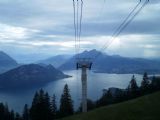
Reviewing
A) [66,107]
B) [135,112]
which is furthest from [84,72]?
[66,107]

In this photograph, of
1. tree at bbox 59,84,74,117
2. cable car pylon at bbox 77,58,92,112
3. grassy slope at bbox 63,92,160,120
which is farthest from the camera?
tree at bbox 59,84,74,117

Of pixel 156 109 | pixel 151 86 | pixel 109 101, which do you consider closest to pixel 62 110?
pixel 109 101

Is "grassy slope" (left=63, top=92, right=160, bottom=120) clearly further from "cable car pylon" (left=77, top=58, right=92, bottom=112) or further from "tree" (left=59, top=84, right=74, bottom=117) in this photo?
"tree" (left=59, top=84, right=74, bottom=117)

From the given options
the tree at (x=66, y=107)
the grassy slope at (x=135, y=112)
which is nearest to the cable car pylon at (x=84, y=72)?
the grassy slope at (x=135, y=112)

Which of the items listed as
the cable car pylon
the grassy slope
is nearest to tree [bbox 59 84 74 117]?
the cable car pylon

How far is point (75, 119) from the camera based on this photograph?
2411 centimetres

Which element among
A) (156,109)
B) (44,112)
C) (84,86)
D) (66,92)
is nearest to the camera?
(156,109)

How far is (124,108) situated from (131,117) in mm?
3282

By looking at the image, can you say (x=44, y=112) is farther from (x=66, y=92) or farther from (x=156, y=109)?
(x=156, y=109)

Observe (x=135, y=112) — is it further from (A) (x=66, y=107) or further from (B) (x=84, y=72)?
(A) (x=66, y=107)

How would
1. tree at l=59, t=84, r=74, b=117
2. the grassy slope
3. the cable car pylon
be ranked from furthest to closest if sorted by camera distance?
tree at l=59, t=84, r=74, b=117, the cable car pylon, the grassy slope

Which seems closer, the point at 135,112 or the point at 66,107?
the point at 135,112

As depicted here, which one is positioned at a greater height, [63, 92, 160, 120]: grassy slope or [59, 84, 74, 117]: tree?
[63, 92, 160, 120]: grassy slope

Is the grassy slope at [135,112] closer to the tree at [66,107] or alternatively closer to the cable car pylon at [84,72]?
the cable car pylon at [84,72]
